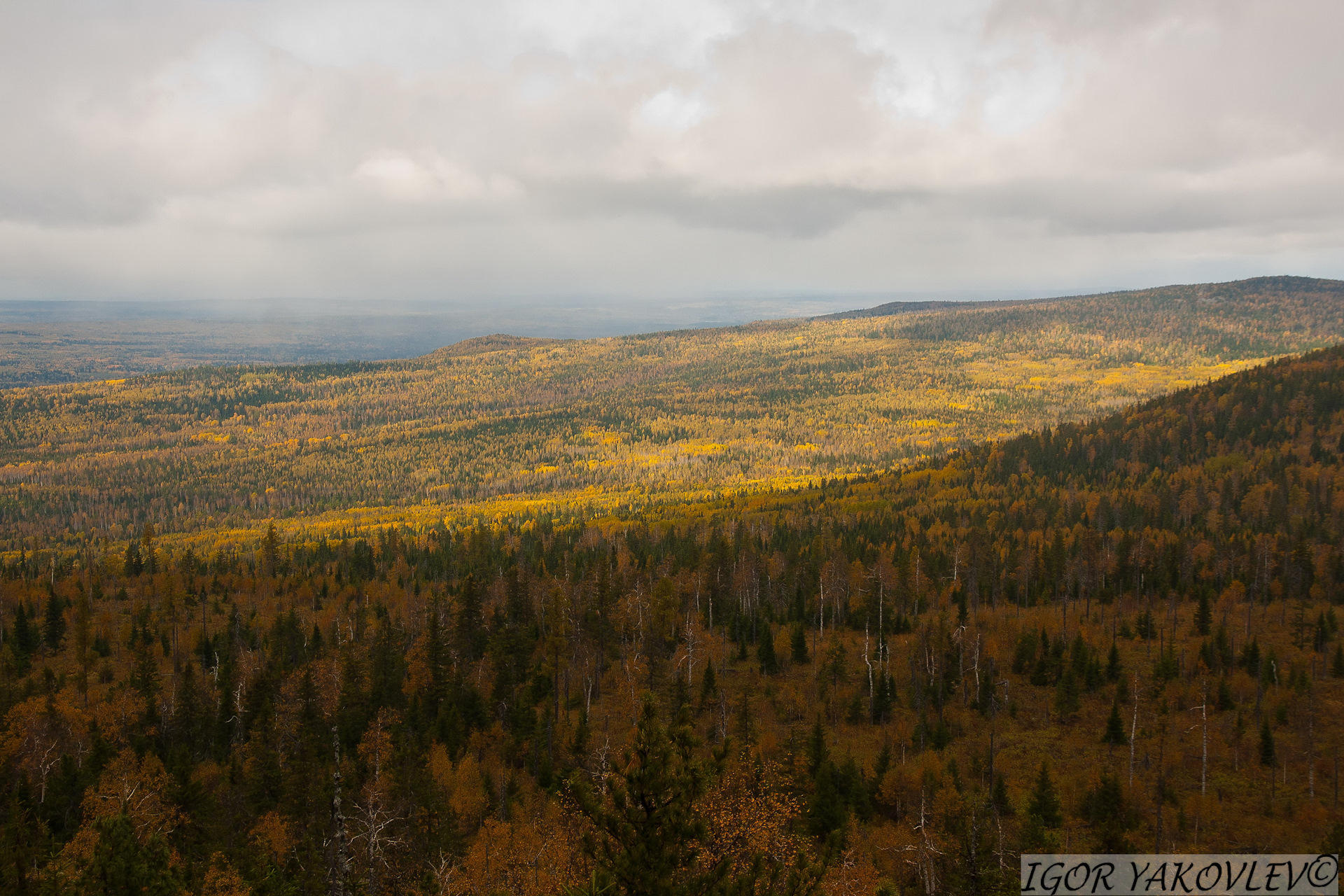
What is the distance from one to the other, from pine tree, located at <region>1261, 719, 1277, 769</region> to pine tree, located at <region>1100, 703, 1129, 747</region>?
10.5m

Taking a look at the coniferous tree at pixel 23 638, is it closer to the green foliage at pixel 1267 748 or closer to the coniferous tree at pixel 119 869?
the coniferous tree at pixel 119 869

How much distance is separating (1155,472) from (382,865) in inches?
6939

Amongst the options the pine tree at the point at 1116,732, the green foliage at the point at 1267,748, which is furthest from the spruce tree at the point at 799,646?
the green foliage at the point at 1267,748

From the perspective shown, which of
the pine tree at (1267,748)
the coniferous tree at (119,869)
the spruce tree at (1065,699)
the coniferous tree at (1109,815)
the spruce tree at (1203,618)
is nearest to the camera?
the coniferous tree at (119,869)

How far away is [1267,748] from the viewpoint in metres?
68.1

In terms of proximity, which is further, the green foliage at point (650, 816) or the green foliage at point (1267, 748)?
the green foliage at point (1267, 748)

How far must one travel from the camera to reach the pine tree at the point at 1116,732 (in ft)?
241

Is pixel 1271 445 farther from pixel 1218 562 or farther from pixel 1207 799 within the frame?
pixel 1207 799

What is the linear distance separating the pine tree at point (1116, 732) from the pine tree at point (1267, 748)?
10506 mm

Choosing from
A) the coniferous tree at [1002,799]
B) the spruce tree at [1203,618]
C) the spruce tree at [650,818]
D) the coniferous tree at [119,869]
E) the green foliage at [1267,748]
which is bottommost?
the coniferous tree at [1002,799]

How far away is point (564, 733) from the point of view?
77.9 metres

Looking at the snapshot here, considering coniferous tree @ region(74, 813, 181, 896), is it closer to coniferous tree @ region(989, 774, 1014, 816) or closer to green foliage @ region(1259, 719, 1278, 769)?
coniferous tree @ region(989, 774, 1014, 816)

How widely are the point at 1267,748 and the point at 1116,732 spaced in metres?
11.8

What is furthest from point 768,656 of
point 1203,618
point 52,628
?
point 52,628
